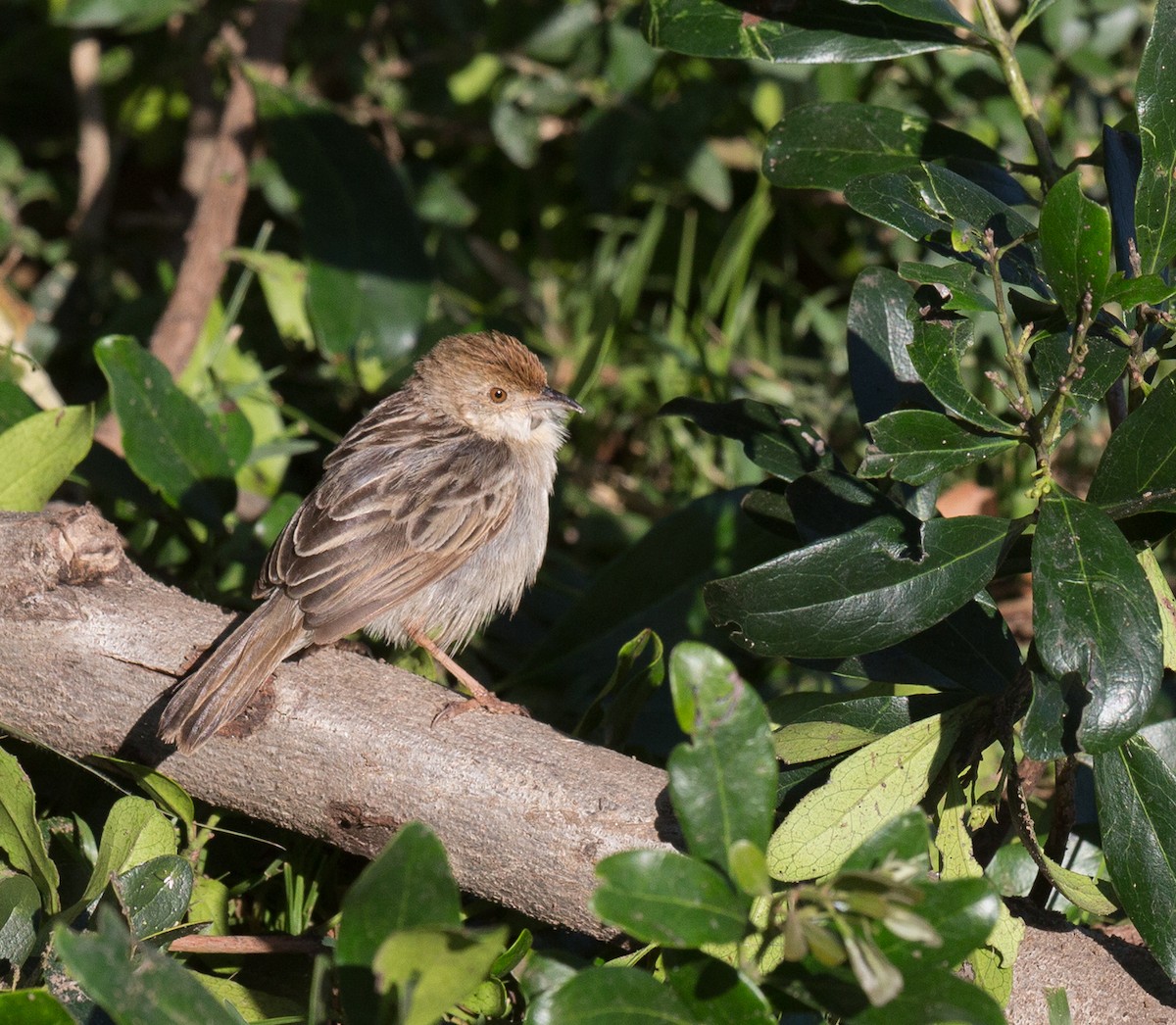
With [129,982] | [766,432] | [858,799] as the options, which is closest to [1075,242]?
[766,432]

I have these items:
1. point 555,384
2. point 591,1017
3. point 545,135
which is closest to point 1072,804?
point 591,1017

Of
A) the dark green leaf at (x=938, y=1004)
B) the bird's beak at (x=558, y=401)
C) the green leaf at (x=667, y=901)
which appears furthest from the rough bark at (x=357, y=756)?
the bird's beak at (x=558, y=401)

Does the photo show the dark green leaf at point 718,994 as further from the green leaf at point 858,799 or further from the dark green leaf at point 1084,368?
the dark green leaf at point 1084,368

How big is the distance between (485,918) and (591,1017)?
49.8 inches

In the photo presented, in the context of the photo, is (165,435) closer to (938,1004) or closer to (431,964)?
(431,964)

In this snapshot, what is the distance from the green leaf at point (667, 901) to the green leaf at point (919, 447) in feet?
2.69

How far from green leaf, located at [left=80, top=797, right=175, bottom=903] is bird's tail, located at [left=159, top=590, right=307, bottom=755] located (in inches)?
6.9

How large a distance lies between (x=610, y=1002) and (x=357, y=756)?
3.64ft

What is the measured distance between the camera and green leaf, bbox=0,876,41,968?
2652 millimetres

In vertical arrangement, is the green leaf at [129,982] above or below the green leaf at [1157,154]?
below

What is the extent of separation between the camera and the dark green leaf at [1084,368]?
2.47 meters

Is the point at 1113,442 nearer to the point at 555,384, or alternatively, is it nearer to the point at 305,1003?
the point at 305,1003

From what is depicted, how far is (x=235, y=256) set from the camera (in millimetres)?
5477

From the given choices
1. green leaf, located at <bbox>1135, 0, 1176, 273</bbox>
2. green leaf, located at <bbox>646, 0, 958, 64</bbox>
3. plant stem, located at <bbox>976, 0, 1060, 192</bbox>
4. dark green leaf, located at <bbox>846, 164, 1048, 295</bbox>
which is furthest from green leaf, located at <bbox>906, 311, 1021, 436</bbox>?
green leaf, located at <bbox>646, 0, 958, 64</bbox>
